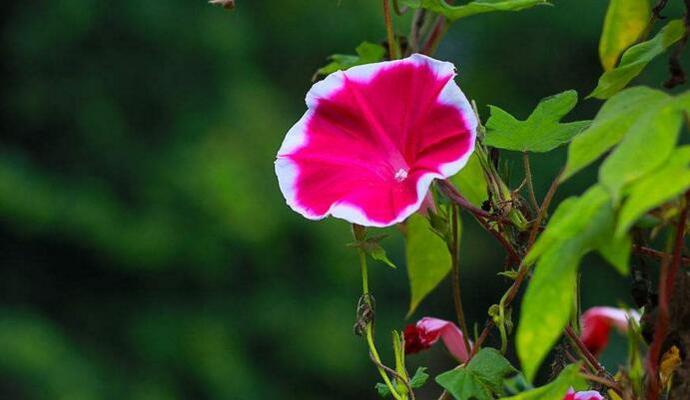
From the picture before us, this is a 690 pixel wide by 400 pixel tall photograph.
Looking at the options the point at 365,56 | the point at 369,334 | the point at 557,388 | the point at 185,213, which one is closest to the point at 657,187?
the point at 557,388

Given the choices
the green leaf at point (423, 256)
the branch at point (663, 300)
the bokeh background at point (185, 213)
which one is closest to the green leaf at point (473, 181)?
the green leaf at point (423, 256)

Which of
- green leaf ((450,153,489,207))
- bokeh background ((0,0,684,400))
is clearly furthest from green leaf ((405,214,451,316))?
bokeh background ((0,0,684,400))

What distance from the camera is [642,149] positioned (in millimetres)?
392

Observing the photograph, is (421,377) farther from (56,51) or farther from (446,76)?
(56,51)

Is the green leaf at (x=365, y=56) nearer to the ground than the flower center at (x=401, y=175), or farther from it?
farther from it

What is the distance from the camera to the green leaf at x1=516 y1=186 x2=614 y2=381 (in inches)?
16.0

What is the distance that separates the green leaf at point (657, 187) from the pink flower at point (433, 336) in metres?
0.28

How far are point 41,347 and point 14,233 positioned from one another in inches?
23.8

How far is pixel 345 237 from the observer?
3.97m

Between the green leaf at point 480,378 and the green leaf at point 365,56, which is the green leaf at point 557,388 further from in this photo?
the green leaf at point 365,56

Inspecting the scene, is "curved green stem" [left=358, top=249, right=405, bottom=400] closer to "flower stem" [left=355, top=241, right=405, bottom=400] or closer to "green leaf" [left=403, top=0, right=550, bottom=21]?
"flower stem" [left=355, top=241, right=405, bottom=400]

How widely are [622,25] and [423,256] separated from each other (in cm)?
17

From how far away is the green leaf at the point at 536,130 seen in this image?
0.59 m

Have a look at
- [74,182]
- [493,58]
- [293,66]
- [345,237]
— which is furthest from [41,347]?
A: [493,58]
